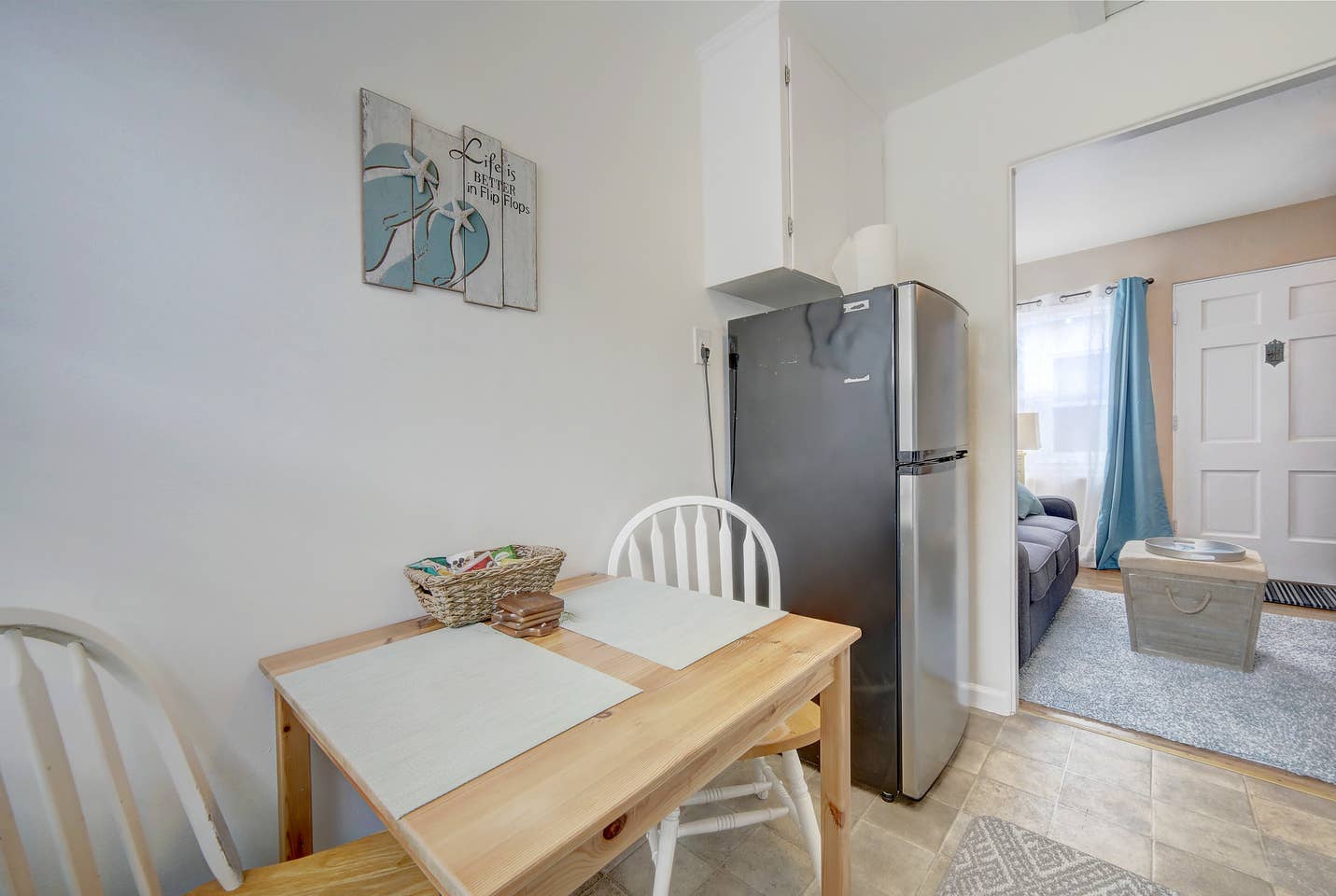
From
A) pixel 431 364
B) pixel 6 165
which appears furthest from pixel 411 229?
pixel 6 165

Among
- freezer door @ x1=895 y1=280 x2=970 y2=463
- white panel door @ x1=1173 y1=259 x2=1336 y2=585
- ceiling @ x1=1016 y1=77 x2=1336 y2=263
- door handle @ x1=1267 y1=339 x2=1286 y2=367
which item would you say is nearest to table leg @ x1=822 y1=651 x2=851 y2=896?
freezer door @ x1=895 y1=280 x2=970 y2=463

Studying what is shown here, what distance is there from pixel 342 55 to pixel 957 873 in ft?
7.56

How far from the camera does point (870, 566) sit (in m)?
1.56

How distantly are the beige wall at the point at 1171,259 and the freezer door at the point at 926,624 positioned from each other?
2.35m

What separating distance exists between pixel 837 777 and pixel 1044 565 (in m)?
2.09

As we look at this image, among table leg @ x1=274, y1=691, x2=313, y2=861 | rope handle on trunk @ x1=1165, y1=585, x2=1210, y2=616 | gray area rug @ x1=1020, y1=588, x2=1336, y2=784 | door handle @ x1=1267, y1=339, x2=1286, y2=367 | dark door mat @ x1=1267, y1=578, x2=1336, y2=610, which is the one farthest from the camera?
door handle @ x1=1267, y1=339, x2=1286, y2=367

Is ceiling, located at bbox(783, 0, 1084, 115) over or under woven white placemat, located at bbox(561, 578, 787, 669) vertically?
over

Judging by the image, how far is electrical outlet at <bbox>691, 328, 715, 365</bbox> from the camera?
6.03 feet

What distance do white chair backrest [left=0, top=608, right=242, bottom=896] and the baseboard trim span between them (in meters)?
2.22

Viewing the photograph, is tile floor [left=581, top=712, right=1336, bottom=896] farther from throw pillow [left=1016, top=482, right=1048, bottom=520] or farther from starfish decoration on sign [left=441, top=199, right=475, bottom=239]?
throw pillow [left=1016, top=482, right=1048, bottom=520]

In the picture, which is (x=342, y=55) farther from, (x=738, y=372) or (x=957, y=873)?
(x=957, y=873)

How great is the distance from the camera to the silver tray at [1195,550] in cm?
233

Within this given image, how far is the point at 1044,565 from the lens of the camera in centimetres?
246

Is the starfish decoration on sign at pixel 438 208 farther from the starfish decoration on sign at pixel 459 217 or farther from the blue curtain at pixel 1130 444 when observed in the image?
the blue curtain at pixel 1130 444
